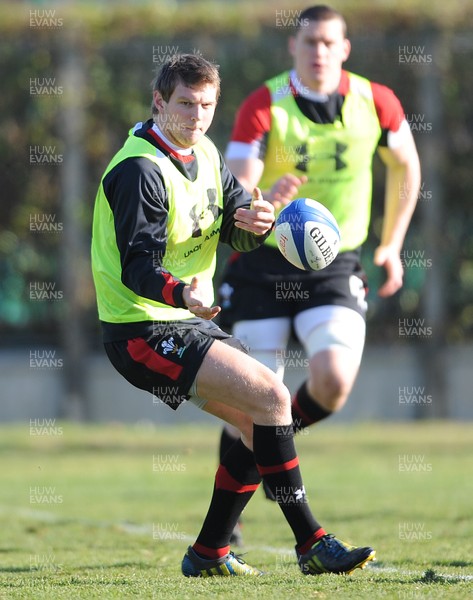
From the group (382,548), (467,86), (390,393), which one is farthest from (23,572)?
(467,86)

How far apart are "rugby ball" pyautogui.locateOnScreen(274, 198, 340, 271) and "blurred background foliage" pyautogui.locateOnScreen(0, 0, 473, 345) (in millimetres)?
9538

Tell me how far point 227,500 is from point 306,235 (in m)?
1.24

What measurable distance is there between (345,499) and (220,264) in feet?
18.7

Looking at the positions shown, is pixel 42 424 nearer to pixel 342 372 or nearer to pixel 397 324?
pixel 397 324

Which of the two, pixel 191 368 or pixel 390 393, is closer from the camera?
pixel 191 368

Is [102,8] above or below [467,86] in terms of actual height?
above

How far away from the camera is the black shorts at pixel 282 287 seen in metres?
6.72

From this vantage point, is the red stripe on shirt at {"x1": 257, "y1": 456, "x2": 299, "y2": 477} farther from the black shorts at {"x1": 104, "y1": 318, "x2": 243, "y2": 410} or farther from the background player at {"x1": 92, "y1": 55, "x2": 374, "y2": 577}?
the black shorts at {"x1": 104, "y1": 318, "x2": 243, "y2": 410}

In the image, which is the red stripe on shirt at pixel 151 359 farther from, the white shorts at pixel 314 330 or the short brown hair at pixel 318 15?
the short brown hair at pixel 318 15

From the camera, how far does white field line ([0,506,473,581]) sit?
5.09 meters

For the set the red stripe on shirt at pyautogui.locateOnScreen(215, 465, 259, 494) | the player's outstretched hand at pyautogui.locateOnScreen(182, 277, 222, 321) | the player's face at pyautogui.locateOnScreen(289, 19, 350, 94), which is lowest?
the red stripe on shirt at pyautogui.locateOnScreen(215, 465, 259, 494)

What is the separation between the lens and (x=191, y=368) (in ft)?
16.1

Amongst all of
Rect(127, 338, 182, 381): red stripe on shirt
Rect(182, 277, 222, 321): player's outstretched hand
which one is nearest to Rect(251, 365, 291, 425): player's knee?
Rect(127, 338, 182, 381): red stripe on shirt

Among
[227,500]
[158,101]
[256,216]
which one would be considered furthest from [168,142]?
[227,500]
